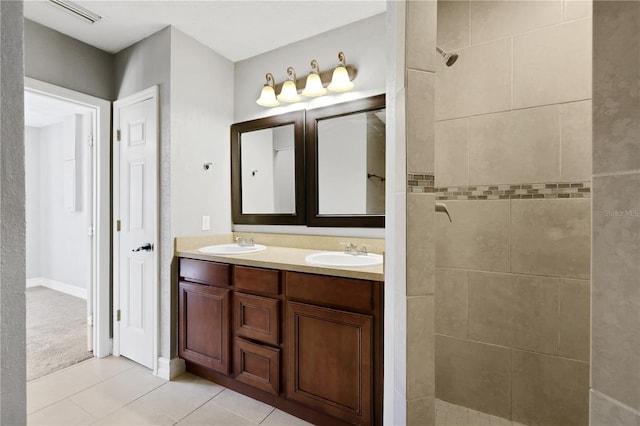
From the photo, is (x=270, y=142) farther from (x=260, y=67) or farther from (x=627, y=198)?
(x=627, y=198)

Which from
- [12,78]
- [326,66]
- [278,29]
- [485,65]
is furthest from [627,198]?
[278,29]

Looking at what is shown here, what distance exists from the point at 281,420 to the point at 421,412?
39.0 inches

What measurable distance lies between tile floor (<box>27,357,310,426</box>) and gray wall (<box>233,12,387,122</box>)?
6.85 feet

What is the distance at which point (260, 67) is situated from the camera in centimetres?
263

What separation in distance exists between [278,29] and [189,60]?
0.71 metres

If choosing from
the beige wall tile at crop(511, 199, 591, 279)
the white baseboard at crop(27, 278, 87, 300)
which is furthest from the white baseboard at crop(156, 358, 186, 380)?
the white baseboard at crop(27, 278, 87, 300)

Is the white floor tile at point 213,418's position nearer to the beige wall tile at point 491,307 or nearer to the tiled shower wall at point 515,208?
Result: the tiled shower wall at point 515,208

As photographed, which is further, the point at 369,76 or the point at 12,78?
the point at 369,76

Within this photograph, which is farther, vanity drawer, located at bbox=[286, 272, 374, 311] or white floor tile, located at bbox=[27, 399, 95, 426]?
white floor tile, located at bbox=[27, 399, 95, 426]

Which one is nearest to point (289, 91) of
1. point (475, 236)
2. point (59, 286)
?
point (475, 236)

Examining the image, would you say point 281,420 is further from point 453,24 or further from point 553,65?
point 453,24

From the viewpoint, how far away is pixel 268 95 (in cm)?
246

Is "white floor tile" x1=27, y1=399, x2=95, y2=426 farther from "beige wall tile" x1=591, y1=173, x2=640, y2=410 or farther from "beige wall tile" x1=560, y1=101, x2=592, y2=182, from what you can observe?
"beige wall tile" x1=560, y1=101, x2=592, y2=182

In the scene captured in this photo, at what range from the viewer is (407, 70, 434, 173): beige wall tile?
1.12 meters
